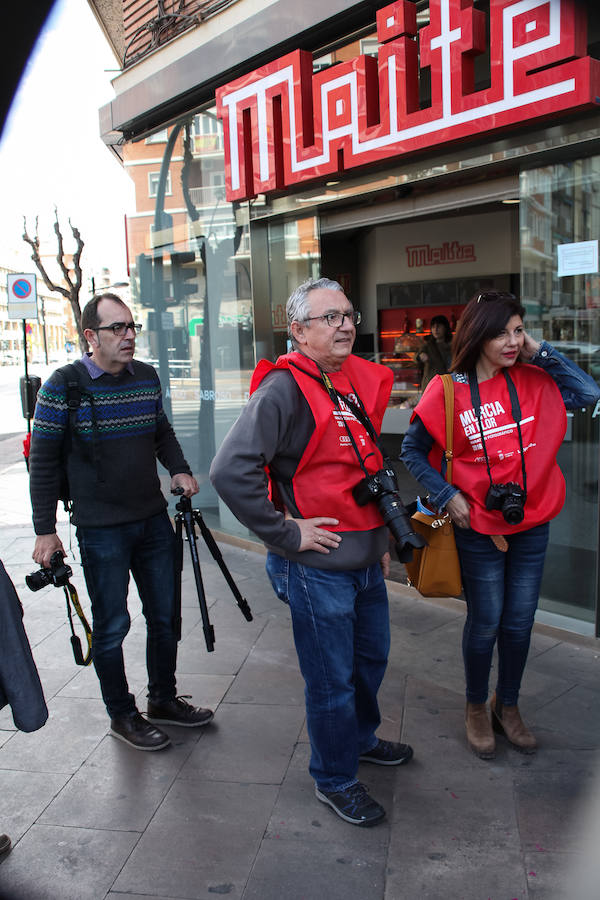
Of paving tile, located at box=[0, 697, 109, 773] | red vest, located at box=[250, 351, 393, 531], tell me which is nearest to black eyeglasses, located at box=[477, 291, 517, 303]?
red vest, located at box=[250, 351, 393, 531]

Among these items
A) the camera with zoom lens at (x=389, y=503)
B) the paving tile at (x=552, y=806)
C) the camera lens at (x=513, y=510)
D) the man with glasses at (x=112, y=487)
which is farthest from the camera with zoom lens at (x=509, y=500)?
the man with glasses at (x=112, y=487)

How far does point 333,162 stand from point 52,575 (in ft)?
12.1

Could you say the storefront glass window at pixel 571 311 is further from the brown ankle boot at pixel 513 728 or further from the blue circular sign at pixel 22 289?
the blue circular sign at pixel 22 289

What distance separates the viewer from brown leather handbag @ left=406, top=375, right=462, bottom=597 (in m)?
3.07

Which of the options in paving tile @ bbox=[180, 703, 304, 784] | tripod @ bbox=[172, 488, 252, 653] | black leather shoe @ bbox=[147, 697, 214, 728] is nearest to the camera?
paving tile @ bbox=[180, 703, 304, 784]

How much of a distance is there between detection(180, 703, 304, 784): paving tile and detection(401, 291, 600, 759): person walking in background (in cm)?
84

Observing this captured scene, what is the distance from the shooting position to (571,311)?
4.45 metres

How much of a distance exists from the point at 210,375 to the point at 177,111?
2.56 metres

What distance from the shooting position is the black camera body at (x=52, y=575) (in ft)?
10.2

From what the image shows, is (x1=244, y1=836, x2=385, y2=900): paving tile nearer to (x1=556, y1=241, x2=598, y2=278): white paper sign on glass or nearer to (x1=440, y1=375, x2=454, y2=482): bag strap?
(x1=440, y1=375, x2=454, y2=482): bag strap

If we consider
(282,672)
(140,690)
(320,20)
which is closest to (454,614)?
(282,672)

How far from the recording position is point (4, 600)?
229 cm

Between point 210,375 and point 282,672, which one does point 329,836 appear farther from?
point 210,375

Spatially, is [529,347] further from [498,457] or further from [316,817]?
[316,817]
